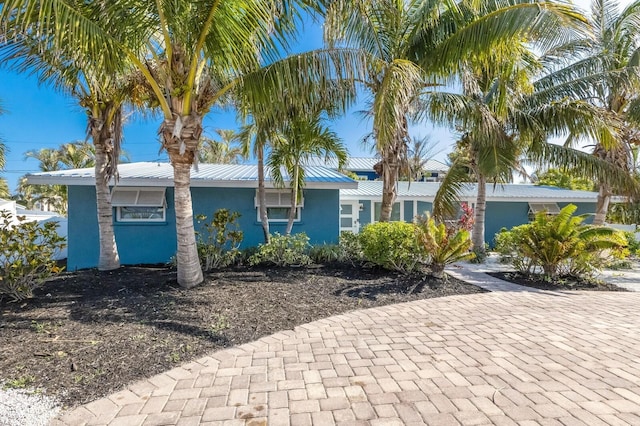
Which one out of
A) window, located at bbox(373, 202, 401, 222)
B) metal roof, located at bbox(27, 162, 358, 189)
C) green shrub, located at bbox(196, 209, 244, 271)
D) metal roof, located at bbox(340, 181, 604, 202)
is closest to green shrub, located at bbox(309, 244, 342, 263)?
metal roof, located at bbox(27, 162, 358, 189)

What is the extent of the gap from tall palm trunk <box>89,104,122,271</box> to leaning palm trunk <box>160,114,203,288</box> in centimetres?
255

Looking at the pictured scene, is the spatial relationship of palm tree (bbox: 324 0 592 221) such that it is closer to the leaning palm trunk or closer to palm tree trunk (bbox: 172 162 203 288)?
the leaning palm trunk

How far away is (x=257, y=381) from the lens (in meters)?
3.15

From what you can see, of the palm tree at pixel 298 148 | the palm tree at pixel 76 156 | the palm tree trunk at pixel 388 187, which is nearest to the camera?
the palm tree trunk at pixel 388 187

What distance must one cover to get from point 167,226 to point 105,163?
2718mm

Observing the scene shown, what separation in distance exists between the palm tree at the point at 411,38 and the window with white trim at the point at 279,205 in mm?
3048

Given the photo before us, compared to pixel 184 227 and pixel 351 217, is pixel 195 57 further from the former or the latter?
pixel 351 217

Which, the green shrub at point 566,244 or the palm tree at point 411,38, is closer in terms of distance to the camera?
the palm tree at point 411,38

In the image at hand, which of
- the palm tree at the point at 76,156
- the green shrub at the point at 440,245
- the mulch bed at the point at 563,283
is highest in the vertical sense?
the palm tree at the point at 76,156

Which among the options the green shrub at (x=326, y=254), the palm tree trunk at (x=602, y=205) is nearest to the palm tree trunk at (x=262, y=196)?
the green shrub at (x=326, y=254)

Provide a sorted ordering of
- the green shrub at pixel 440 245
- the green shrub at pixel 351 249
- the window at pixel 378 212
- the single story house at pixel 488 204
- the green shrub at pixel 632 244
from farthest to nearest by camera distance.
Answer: the window at pixel 378 212, the single story house at pixel 488 204, the green shrub at pixel 632 244, the green shrub at pixel 351 249, the green shrub at pixel 440 245

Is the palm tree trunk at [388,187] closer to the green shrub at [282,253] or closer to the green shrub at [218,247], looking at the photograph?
the green shrub at [282,253]

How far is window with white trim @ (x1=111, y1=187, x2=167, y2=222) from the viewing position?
30.7ft

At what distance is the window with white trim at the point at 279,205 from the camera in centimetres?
1022
